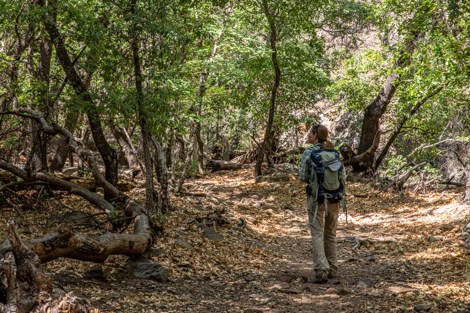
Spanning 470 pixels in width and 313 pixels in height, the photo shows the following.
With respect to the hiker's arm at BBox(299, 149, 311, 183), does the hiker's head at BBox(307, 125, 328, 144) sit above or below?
above

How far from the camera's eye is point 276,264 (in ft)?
27.5

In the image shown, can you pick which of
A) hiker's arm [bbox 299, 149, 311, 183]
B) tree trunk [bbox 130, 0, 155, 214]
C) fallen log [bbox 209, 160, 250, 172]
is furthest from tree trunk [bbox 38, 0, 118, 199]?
fallen log [bbox 209, 160, 250, 172]

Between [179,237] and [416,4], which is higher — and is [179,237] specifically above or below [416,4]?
below

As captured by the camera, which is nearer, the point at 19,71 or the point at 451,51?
the point at 451,51

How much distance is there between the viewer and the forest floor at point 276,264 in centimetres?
574

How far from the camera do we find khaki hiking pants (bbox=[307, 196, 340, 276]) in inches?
272

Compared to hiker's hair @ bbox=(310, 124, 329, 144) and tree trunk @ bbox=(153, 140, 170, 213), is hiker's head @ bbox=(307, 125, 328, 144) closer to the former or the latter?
hiker's hair @ bbox=(310, 124, 329, 144)

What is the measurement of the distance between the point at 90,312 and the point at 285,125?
15.5 m

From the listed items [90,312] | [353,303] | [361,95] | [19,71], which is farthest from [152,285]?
[361,95]

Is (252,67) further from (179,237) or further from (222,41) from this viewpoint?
(179,237)

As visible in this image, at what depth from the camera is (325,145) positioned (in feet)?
23.0

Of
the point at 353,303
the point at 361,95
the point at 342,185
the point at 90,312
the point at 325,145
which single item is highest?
the point at 361,95

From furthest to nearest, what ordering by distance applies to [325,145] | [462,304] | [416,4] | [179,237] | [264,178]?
1. [264,178]
2. [416,4]
3. [179,237]
4. [325,145]
5. [462,304]

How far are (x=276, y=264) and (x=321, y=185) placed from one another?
2.09m
